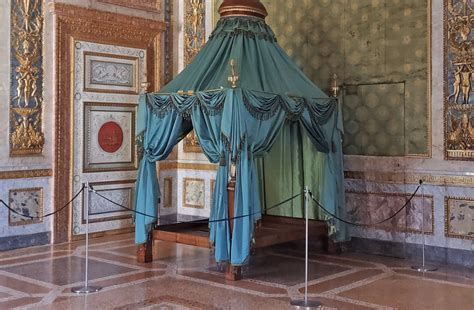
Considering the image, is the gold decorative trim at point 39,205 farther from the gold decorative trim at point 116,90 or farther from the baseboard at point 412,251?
the baseboard at point 412,251

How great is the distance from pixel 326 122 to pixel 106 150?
11.4 ft

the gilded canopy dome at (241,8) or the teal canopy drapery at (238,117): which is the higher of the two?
the gilded canopy dome at (241,8)

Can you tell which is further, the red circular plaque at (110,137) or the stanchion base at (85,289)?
the red circular plaque at (110,137)

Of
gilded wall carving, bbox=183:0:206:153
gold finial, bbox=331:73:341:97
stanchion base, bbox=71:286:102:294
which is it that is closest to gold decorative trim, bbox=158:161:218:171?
gilded wall carving, bbox=183:0:206:153

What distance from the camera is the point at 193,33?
9.98m

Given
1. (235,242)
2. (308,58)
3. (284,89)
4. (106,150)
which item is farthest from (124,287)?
(308,58)

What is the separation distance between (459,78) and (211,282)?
3.80 m

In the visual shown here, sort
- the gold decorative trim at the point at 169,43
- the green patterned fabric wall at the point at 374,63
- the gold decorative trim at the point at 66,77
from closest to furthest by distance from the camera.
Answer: the green patterned fabric wall at the point at 374,63
the gold decorative trim at the point at 66,77
the gold decorative trim at the point at 169,43

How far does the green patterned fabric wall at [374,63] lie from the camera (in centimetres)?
747

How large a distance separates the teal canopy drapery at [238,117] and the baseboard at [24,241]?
1.92m

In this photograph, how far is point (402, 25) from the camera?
24.9 feet

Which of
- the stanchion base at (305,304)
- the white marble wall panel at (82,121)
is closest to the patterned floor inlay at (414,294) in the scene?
the stanchion base at (305,304)

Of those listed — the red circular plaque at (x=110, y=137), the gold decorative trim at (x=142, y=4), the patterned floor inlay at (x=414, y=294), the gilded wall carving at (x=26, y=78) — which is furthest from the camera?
the gold decorative trim at (x=142, y=4)

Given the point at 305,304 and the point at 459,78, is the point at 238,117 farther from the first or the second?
the point at 459,78
